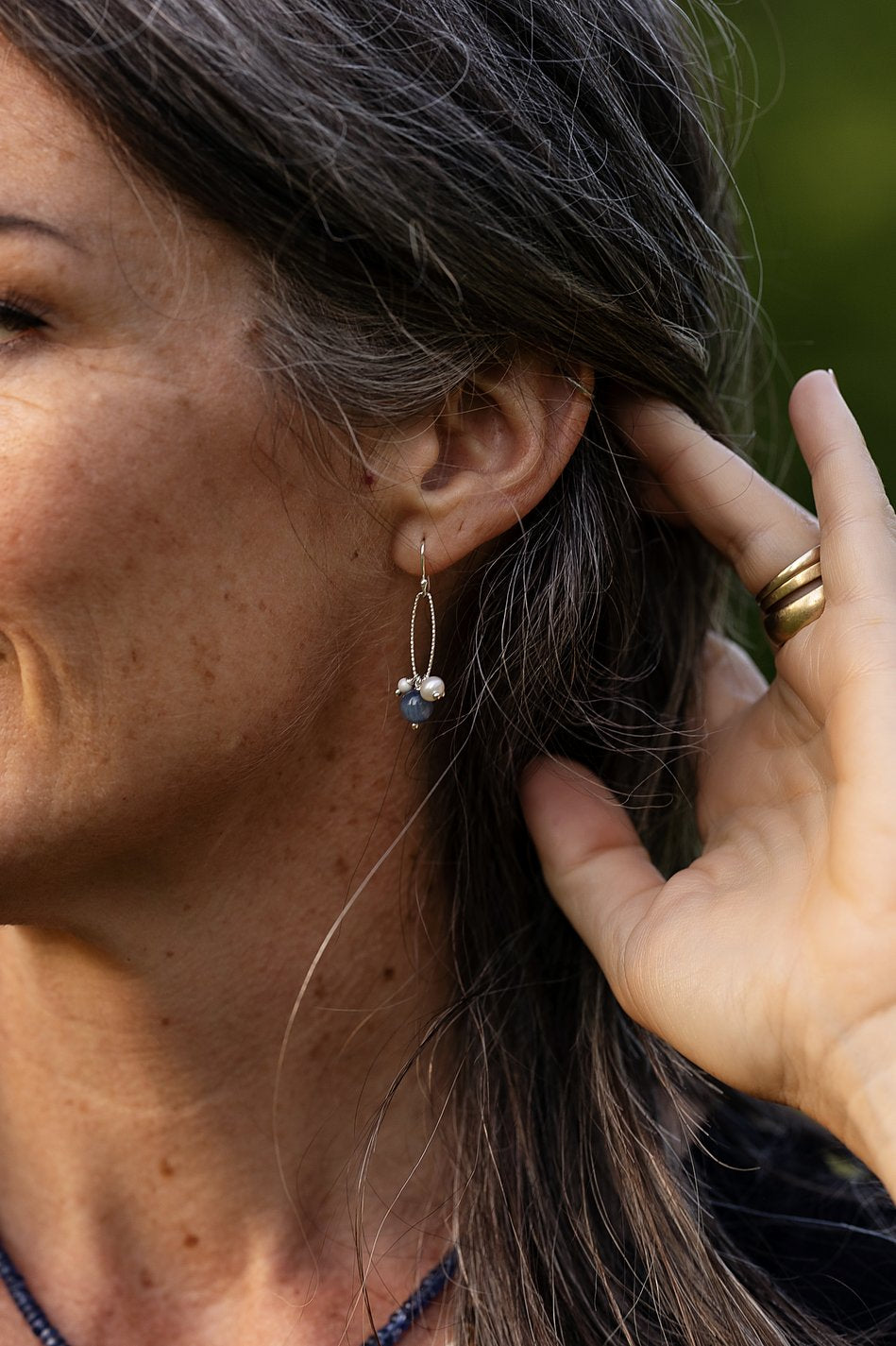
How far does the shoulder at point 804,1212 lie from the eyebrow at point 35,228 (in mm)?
1432

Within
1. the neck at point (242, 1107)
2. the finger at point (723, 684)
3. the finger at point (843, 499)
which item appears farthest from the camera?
the finger at point (723, 684)

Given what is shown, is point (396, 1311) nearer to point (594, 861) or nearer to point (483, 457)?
point (594, 861)

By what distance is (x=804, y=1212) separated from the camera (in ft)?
7.41

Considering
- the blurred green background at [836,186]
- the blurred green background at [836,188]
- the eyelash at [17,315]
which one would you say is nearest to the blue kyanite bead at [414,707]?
the eyelash at [17,315]

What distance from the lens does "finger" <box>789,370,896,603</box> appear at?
1856mm

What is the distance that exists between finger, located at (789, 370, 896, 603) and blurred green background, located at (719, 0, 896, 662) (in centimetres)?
221

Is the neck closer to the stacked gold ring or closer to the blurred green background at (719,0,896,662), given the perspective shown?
the stacked gold ring

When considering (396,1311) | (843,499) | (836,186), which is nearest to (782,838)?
(843,499)

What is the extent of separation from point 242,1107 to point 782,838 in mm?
871

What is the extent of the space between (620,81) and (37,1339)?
191cm

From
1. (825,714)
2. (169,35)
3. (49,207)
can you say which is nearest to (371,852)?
(825,714)

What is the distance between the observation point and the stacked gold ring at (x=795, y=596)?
77.5 inches

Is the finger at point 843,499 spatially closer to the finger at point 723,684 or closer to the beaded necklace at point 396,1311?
the finger at point 723,684

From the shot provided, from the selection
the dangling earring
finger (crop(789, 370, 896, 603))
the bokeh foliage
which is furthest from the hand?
→ the bokeh foliage
